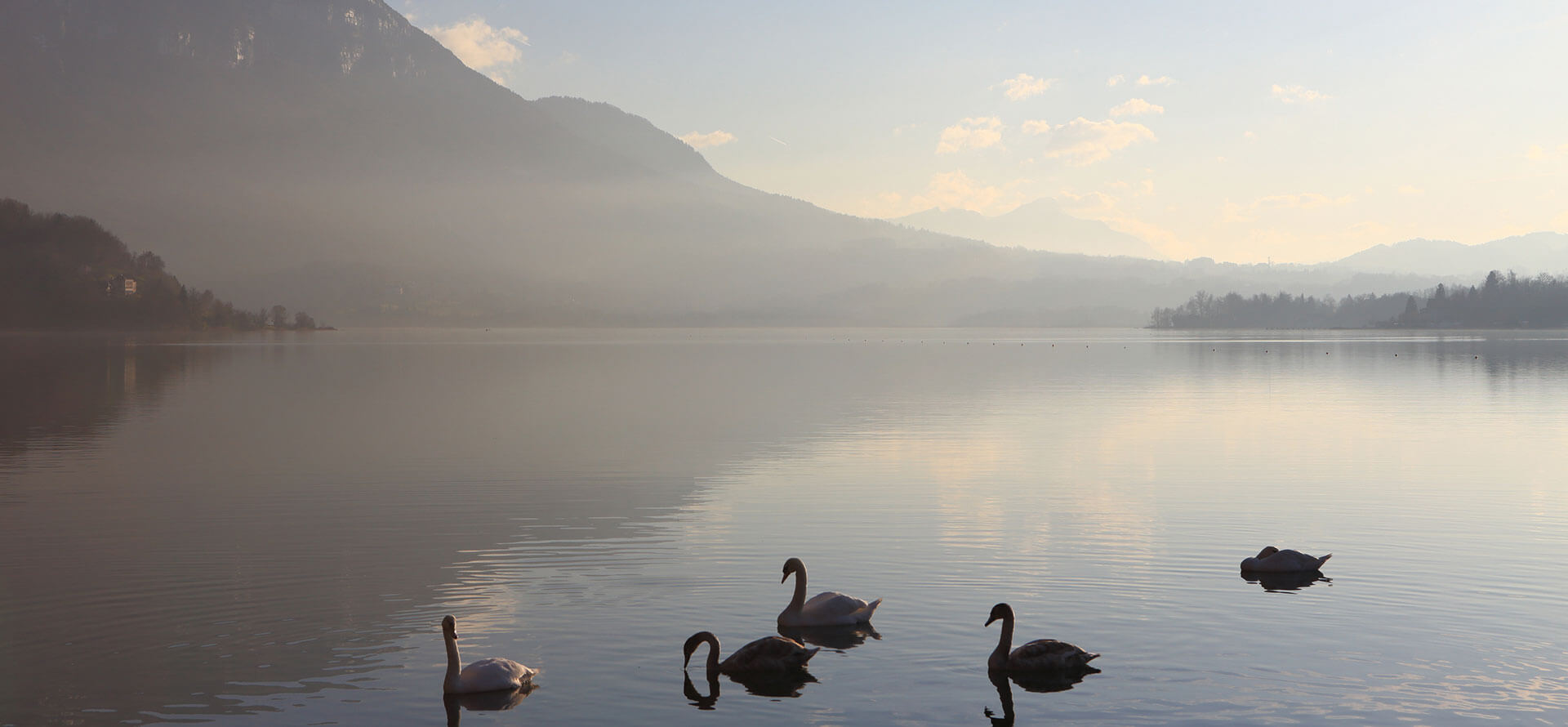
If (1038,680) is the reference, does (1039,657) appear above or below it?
above

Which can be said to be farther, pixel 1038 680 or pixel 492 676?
pixel 1038 680

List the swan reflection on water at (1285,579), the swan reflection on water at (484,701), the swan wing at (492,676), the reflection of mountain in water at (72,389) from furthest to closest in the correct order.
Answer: the reflection of mountain in water at (72,389) < the swan reflection on water at (1285,579) < the swan wing at (492,676) < the swan reflection on water at (484,701)

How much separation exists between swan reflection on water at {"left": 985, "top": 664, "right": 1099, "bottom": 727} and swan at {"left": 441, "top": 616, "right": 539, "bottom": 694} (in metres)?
6.16

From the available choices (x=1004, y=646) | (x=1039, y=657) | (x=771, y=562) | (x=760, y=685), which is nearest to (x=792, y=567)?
(x=760, y=685)

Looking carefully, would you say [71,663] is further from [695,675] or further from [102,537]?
[102,537]

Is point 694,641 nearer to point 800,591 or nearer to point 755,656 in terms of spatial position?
point 755,656

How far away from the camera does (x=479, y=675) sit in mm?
15758

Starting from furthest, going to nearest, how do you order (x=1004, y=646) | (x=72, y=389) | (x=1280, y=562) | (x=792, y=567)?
(x=72, y=389)
(x=1280, y=562)
(x=792, y=567)
(x=1004, y=646)

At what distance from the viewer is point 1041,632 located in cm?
1881

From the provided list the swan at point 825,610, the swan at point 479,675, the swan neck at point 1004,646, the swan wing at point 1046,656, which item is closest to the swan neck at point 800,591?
the swan at point 825,610

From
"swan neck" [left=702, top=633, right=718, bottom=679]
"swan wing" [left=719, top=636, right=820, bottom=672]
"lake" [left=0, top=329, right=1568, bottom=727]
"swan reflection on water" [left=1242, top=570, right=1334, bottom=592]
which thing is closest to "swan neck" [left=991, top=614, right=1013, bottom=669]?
"lake" [left=0, top=329, right=1568, bottom=727]

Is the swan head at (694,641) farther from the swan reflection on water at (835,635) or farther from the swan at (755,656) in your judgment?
the swan reflection on water at (835,635)

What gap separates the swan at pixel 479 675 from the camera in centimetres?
1571

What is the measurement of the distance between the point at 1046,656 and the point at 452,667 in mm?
7774
